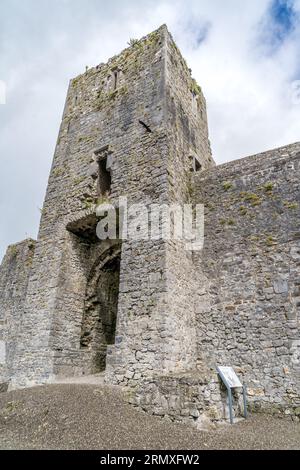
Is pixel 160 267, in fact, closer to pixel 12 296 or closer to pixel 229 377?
pixel 229 377

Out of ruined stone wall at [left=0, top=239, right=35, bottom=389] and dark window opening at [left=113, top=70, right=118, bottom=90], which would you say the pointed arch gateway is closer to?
ruined stone wall at [left=0, top=239, right=35, bottom=389]

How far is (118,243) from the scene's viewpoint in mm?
10438

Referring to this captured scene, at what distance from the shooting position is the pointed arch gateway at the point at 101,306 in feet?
33.2

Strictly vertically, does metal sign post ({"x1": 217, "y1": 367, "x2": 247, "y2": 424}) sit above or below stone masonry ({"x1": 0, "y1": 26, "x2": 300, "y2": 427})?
below

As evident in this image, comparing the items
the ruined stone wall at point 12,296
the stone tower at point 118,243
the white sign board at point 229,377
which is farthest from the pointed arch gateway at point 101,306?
the white sign board at point 229,377

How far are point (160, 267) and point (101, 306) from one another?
377cm

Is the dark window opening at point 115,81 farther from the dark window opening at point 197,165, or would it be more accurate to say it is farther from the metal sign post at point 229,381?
the metal sign post at point 229,381

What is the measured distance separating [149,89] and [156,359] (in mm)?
8044

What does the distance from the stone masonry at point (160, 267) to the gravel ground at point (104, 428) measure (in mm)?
413

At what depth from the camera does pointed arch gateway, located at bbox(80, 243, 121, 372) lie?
10.1m

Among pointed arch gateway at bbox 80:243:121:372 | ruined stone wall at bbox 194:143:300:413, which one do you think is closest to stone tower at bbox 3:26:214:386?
pointed arch gateway at bbox 80:243:121:372

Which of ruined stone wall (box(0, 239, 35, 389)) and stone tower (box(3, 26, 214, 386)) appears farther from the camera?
ruined stone wall (box(0, 239, 35, 389))

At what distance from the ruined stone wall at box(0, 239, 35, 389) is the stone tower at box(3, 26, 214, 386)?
136 inches

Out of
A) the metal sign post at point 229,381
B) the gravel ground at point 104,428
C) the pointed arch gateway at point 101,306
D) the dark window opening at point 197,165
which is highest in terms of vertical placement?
the dark window opening at point 197,165
